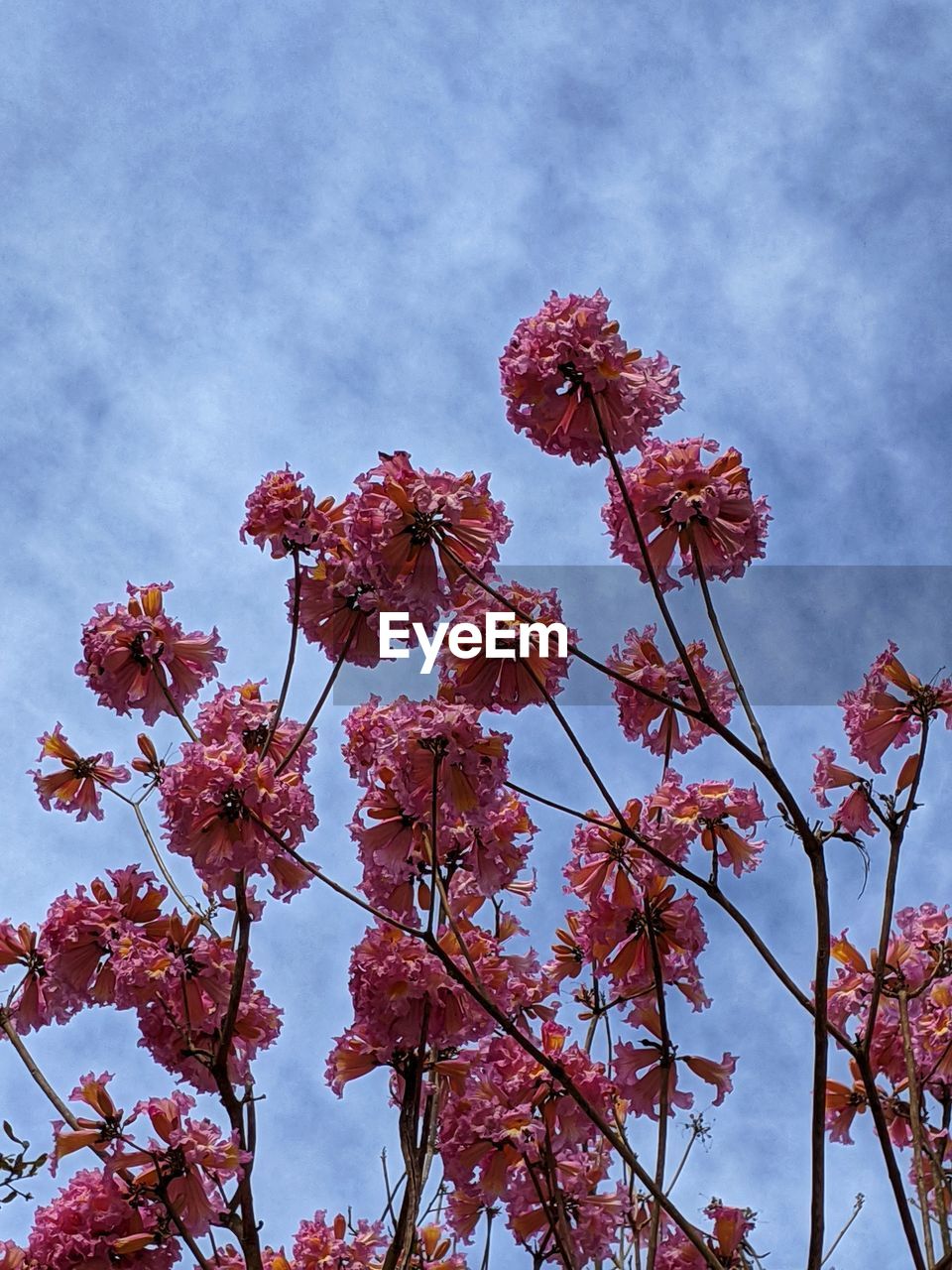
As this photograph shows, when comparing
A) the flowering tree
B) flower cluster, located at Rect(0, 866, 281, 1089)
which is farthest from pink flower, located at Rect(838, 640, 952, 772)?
flower cluster, located at Rect(0, 866, 281, 1089)

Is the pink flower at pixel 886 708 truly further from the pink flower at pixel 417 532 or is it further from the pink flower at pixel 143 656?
the pink flower at pixel 143 656

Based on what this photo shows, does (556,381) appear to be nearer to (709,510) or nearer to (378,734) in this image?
(709,510)

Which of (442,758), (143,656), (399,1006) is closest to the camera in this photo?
(442,758)

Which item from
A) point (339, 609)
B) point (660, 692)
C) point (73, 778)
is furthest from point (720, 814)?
point (73, 778)

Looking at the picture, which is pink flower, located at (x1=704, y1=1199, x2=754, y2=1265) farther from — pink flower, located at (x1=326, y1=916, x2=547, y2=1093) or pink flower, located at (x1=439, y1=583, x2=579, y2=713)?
pink flower, located at (x1=439, y1=583, x2=579, y2=713)

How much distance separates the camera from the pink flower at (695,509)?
354 centimetres

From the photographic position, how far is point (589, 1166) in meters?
3.69

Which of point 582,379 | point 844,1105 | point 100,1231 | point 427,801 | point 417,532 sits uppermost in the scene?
point 582,379

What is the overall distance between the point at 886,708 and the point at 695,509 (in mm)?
846

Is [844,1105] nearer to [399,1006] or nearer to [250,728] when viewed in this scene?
[399,1006]

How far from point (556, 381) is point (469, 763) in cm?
102

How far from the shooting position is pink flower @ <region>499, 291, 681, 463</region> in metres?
3.41

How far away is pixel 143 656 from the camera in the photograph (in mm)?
3938

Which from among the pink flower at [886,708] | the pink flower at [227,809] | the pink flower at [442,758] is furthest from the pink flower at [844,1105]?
the pink flower at [227,809]
